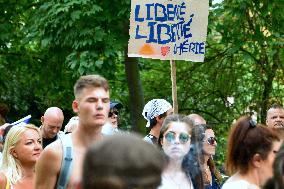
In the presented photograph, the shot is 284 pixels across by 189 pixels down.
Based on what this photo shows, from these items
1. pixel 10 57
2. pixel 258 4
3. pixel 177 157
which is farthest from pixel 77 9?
pixel 177 157

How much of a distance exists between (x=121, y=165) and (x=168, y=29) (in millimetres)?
6227

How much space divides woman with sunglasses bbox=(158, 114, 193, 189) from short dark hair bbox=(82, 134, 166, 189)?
101 inches

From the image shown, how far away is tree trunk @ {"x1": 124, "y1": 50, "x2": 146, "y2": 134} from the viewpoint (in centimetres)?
1340

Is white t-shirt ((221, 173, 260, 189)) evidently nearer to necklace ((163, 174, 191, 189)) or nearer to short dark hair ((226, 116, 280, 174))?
short dark hair ((226, 116, 280, 174))

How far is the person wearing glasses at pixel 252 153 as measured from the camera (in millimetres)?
4145

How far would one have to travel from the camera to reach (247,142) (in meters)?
4.19

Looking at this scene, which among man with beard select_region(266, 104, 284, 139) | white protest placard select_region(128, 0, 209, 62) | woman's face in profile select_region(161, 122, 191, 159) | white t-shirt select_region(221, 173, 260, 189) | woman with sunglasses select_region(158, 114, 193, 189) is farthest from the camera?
white protest placard select_region(128, 0, 209, 62)

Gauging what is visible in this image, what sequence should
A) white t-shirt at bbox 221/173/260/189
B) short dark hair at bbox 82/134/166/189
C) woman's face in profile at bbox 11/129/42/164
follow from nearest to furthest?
1. short dark hair at bbox 82/134/166/189
2. white t-shirt at bbox 221/173/260/189
3. woman's face in profile at bbox 11/129/42/164

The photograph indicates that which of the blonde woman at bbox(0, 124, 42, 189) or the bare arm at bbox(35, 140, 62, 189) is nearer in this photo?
the bare arm at bbox(35, 140, 62, 189)

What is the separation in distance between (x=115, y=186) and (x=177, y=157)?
2841 millimetres

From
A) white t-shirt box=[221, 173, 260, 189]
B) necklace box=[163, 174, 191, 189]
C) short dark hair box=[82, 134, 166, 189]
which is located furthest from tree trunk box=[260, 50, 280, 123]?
short dark hair box=[82, 134, 166, 189]

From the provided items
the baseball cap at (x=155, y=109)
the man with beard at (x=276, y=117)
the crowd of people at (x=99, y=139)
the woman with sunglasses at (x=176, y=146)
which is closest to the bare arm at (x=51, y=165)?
the crowd of people at (x=99, y=139)

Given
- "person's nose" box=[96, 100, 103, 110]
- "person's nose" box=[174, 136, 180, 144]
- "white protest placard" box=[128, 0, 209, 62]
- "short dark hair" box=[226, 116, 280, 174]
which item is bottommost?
"person's nose" box=[174, 136, 180, 144]

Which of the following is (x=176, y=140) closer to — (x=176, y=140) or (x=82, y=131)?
(x=176, y=140)
